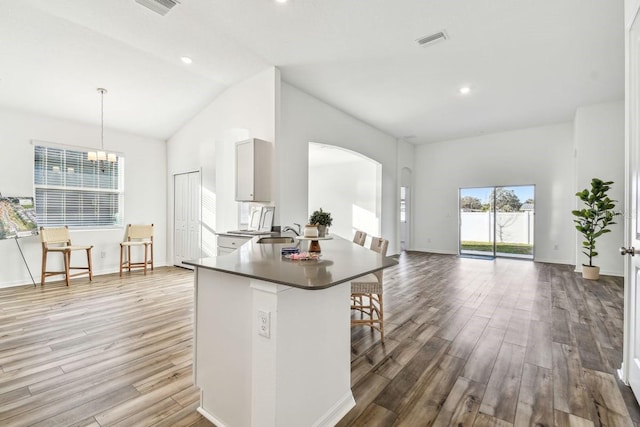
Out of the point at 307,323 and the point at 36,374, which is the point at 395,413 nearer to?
the point at 307,323

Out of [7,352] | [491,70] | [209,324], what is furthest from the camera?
[491,70]

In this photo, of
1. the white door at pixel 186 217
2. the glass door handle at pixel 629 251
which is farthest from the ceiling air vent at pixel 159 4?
the glass door handle at pixel 629 251

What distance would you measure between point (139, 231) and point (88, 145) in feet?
5.91

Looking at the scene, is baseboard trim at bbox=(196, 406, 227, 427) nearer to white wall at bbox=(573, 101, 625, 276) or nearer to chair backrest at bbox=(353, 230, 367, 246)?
chair backrest at bbox=(353, 230, 367, 246)

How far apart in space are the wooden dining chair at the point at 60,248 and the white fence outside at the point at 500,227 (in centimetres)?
867

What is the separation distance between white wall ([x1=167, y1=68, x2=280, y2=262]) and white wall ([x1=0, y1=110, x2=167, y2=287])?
254mm

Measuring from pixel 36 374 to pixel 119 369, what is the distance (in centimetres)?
57

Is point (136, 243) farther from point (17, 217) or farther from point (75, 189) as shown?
point (17, 217)

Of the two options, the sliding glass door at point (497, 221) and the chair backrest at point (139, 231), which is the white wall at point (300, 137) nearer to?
the chair backrest at point (139, 231)

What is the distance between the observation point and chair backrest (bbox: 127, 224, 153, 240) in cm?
576

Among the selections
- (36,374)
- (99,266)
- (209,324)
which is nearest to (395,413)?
(209,324)

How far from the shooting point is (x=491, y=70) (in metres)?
4.38

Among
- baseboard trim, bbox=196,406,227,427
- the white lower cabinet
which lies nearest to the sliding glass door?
the white lower cabinet

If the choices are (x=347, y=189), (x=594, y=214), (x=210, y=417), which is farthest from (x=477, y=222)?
(x=210, y=417)
